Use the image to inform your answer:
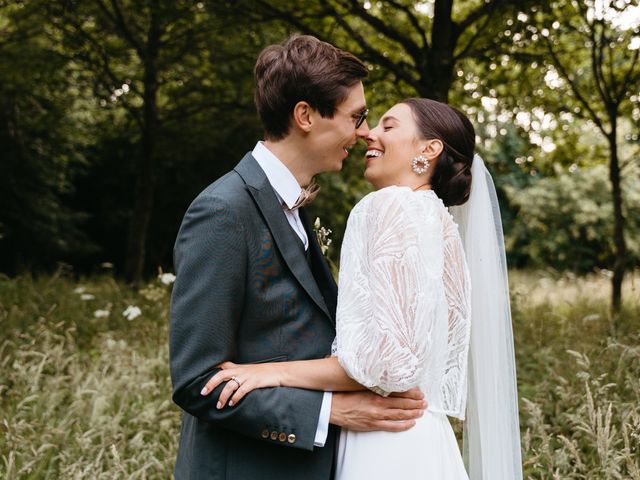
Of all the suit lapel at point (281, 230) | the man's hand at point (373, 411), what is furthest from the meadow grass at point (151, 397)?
the suit lapel at point (281, 230)

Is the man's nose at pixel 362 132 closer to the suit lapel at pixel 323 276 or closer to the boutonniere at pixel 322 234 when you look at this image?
the suit lapel at pixel 323 276

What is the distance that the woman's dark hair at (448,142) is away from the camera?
94.7 inches

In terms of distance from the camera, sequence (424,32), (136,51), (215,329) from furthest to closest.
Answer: (136,51), (424,32), (215,329)

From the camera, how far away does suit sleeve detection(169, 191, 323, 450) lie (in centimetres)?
188

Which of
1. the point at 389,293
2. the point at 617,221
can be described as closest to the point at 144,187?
the point at 617,221

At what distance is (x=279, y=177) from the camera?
222 centimetres

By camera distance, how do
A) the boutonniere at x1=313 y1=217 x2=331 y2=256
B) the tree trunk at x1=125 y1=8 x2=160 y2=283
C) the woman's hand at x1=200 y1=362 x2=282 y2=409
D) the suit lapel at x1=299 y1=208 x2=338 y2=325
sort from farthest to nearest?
the tree trunk at x1=125 y1=8 x2=160 y2=283 → the boutonniere at x1=313 y1=217 x2=331 y2=256 → the suit lapel at x1=299 y1=208 x2=338 y2=325 → the woman's hand at x1=200 y1=362 x2=282 y2=409

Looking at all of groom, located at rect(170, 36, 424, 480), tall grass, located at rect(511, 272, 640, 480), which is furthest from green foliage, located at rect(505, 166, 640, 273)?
groom, located at rect(170, 36, 424, 480)

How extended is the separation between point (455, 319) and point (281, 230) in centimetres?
66

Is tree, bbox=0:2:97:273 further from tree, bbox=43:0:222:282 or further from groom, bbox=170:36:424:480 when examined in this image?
groom, bbox=170:36:424:480

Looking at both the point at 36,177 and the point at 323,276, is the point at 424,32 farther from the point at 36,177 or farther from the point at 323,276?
the point at 36,177

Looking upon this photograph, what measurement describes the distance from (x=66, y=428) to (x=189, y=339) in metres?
2.70

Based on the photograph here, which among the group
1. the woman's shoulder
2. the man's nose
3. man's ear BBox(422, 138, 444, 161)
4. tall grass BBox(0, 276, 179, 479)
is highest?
the man's nose

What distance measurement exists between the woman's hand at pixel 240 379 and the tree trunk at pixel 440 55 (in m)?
5.10
